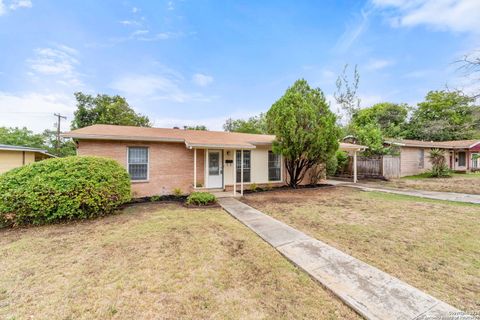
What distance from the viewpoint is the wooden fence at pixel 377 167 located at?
15.2 meters

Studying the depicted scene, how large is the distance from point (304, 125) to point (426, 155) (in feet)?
51.9

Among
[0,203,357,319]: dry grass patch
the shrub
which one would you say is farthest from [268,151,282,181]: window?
[0,203,357,319]: dry grass patch

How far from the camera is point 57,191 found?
17.8 ft

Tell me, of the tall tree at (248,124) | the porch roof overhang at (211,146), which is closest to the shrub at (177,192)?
the porch roof overhang at (211,146)

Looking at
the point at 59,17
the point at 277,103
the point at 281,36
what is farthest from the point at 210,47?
the point at 59,17

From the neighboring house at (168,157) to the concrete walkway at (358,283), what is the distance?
213 inches

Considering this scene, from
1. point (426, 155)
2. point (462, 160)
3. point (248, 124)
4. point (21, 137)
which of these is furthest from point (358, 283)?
point (21, 137)

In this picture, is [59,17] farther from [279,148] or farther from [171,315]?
[171,315]

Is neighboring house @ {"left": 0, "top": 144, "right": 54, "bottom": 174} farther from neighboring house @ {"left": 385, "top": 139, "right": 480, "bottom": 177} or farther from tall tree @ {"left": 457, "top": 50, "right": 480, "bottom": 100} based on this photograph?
neighboring house @ {"left": 385, "top": 139, "right": 480, "bottom": 177}

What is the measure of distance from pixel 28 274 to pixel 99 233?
1729mm

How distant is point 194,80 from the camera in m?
15.4

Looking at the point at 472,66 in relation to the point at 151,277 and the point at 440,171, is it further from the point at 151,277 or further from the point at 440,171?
the point at 151,277

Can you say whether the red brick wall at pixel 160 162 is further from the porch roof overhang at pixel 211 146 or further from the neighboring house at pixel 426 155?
the neighboring house at pixel 426 155

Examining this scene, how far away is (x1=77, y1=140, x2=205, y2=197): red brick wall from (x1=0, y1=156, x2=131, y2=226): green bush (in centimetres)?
194
